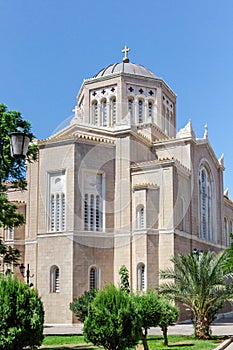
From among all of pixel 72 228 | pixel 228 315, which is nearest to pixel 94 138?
pixel 72 228

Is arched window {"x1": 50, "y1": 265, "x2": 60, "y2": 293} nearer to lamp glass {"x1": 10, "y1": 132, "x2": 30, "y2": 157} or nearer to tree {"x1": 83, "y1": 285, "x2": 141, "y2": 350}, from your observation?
tree {"x1": 83, "y1": 285, "x2": 141, "y2": 350}

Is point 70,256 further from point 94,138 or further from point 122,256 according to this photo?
point 94,138

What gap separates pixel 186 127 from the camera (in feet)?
106

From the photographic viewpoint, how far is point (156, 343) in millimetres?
17391

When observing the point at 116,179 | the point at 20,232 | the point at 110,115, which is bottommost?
the point at 20,232

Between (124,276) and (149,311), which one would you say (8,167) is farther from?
(124,276)

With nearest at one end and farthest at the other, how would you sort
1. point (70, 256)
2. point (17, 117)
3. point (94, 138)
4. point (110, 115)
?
point (17, 117), point (70, 256), point (94, 138), point (110, 115)

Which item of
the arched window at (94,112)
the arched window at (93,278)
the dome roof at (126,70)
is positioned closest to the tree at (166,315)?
the arched window at (93,278)

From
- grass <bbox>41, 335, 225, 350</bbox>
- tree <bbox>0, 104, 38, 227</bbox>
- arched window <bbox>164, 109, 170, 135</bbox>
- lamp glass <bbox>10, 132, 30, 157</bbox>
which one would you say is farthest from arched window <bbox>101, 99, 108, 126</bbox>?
lamp glass <bbox>10, 132, 30, 157</bbox>

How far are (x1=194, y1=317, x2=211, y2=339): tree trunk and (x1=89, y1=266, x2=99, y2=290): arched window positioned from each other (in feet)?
31.5

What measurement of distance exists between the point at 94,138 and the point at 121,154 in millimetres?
1946

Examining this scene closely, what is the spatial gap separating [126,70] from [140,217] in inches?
502

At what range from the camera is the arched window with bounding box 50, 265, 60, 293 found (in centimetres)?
2724

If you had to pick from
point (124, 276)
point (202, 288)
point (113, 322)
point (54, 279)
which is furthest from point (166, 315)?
point (54, 279)
